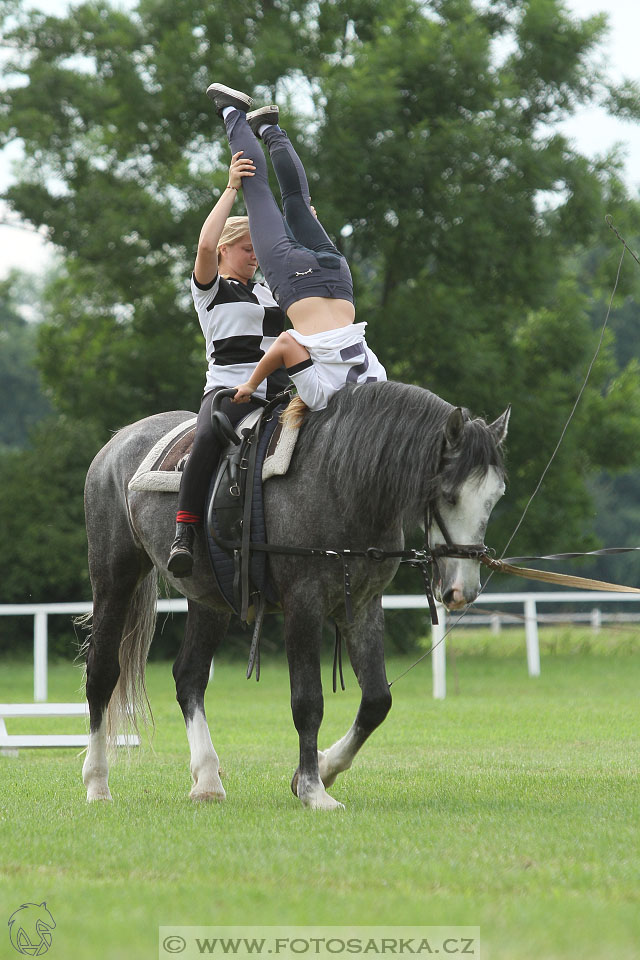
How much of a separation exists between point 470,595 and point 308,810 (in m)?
1.25

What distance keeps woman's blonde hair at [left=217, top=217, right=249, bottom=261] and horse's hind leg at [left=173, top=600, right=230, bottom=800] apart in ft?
6.87

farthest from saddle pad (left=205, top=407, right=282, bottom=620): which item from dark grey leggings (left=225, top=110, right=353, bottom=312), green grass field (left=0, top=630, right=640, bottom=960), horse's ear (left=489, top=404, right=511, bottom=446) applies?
horse's ear (left=489, top=404, right=511, bottom=446)

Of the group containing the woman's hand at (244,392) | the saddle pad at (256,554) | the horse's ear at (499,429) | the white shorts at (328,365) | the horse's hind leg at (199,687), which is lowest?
the horse's hind leg at (199,687)

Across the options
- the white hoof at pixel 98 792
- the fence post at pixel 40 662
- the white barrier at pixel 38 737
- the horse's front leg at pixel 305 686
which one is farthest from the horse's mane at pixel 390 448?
the fence post at pixel 40 662

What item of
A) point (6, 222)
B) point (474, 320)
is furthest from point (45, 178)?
point (474, 320)

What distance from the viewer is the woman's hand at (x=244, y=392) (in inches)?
235

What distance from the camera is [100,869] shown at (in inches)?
160

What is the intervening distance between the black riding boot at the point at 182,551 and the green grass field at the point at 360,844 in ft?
3.84

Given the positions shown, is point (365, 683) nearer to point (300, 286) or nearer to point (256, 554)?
point (256, 554)

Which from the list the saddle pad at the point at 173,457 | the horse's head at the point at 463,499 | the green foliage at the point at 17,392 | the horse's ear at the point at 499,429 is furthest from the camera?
the green foliage at the point at 17,392

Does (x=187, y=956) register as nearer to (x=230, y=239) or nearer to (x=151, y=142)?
(x=230, y=239)

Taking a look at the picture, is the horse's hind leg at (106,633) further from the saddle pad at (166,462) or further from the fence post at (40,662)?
the fence post at (40,662)

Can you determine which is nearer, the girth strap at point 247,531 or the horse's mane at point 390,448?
the horse's mane at point 390,448

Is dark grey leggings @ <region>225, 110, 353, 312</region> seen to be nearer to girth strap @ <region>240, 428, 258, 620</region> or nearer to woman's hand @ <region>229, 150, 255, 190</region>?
woman's hand @ <region>229, 150, 255, 190</region>
